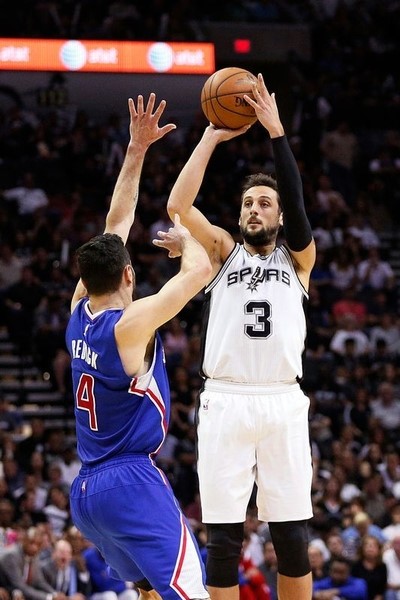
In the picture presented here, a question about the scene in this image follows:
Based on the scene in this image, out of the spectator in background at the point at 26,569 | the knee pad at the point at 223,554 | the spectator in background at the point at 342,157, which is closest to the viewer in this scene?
the knee pad at the point at 223,554

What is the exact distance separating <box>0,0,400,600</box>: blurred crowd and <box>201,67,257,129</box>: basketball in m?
7.22

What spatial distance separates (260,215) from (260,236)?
0.13m

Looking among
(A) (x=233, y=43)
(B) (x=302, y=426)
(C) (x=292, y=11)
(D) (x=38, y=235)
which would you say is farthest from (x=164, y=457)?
(C) (x=292, y=11)

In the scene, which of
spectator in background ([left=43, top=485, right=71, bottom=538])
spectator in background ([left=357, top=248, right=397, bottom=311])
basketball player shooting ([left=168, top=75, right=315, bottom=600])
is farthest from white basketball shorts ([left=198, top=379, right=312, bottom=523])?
spectator in background ([left=357, top=248, right=397, bottom=311])

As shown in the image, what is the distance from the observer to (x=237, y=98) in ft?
23.6

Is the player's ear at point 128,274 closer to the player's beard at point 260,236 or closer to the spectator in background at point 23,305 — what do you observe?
the player's beard at point 260,236

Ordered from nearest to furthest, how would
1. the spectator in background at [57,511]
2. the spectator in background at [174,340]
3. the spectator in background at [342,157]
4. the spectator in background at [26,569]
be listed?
the spectator in background at [26,569], the spectator in background at [57,511], the spectator in background at [174,340], the spectator in background at [342,157]

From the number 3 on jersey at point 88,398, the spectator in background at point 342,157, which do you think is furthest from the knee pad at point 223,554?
the spectator in background at point 342,157

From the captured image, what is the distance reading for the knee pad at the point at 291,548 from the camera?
6.97m

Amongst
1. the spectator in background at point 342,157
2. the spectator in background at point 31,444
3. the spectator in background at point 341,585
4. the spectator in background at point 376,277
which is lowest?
the spectator in background at point 341,585

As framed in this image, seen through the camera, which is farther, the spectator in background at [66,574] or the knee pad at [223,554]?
the spectator in background at [66,574]

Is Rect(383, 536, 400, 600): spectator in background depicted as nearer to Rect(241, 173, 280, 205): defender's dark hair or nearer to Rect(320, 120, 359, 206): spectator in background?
Rect(241, 173, 280, 205): defender's dark hair

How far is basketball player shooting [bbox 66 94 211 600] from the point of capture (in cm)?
591

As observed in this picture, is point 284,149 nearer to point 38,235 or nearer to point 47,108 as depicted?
point 38,235
